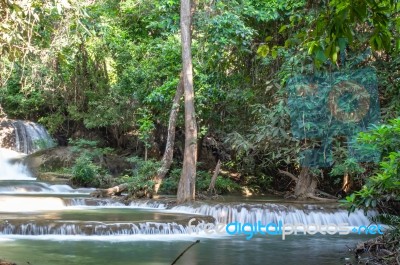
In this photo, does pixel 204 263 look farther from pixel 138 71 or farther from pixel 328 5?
pixel 138 71

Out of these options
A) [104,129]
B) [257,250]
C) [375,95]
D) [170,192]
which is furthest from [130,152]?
[257,250]

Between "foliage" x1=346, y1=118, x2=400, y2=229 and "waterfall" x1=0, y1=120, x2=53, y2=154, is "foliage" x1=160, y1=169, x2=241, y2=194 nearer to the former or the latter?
"waterfall" x1=0, y1=120, x2=53, y2=154

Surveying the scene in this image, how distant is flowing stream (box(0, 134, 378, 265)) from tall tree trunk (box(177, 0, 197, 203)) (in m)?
0.68

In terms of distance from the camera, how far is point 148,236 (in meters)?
10.4

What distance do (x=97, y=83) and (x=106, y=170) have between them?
361 cm

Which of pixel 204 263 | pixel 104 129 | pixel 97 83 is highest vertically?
pixel 97 83

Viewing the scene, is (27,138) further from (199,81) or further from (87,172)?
(199,81)

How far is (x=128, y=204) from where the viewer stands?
14.8m

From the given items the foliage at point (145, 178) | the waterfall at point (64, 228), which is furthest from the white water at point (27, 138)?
the waterfall at point (64, 228)

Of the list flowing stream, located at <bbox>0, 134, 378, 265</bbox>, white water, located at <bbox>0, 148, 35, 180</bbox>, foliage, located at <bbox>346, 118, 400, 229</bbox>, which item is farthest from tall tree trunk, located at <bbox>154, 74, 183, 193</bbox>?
foliage, located at <bbox>346, 118, 400, 229</bbox>

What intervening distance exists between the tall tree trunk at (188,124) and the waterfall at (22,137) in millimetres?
9002

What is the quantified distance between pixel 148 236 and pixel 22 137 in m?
13.2

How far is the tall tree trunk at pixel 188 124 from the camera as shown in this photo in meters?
14.5

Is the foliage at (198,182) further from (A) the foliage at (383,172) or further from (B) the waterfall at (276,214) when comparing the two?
(A) the foliage at (383,172)
